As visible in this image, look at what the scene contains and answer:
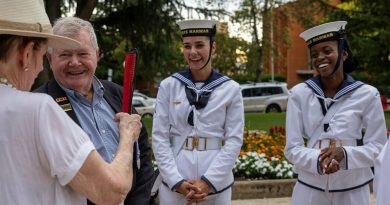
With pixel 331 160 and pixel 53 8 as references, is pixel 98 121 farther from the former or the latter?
pixel 53 8

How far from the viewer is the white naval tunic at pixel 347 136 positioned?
4.25 m

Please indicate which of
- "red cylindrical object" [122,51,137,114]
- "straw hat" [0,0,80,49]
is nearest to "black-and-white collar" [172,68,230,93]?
"red cylindrical object" [122,51,137,114]

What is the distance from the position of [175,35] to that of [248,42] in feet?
78.4

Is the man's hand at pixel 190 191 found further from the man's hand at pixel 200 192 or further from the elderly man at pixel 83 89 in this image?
the elderly man at pixel 83 89

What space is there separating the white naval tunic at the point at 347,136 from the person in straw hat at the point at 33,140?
242 cm

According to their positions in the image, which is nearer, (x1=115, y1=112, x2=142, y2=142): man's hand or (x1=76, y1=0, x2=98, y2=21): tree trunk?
(x1=115, y1=112, x2=142, y2=142): man's hand

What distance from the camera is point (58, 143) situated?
205 cm

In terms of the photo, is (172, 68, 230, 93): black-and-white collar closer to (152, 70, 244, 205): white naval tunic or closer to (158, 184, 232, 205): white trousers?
(152, 70, 244, 205): white naval tunic

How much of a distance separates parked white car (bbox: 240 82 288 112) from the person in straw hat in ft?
97.7

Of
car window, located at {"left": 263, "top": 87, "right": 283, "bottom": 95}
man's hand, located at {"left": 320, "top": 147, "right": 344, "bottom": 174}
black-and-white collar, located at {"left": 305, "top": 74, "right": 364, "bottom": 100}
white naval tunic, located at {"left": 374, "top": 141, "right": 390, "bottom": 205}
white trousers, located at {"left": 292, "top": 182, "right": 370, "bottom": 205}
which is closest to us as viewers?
white naval tunic, located at {"left": 374, "top": 141, "right": 390, "bottom": 205}

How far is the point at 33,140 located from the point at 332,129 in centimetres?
272

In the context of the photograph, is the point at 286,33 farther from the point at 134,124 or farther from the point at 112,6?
the point at 134,124

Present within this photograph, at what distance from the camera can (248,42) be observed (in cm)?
3950

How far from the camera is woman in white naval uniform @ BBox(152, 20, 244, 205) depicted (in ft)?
14.8
